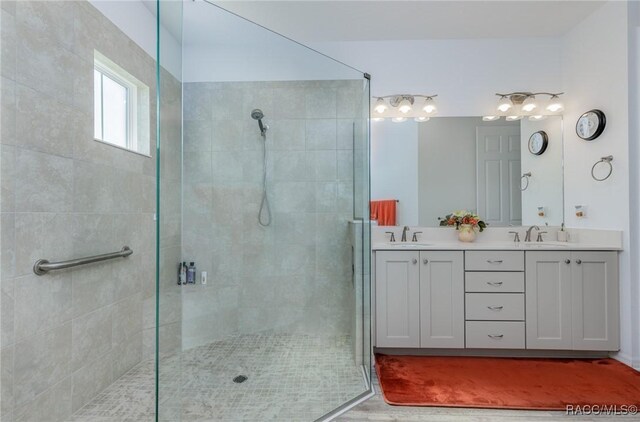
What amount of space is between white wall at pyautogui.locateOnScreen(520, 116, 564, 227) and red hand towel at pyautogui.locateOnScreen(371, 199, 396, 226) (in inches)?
45.3

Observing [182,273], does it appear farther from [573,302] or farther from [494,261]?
[573,302]

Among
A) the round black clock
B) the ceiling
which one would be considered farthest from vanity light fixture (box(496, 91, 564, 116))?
the ceiling

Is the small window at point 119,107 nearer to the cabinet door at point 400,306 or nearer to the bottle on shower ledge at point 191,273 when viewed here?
the bottle on shower ledge at point 191,273

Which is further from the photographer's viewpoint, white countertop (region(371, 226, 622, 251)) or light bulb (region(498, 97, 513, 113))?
light bulb (region(498, 97, 513, 113))

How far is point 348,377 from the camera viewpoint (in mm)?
1845

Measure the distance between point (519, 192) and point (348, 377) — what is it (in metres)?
2.12

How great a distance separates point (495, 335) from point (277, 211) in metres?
1.82

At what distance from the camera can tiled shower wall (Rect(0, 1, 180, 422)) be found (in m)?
1.27

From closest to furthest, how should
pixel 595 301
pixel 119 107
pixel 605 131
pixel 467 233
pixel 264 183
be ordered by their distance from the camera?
pixel 264 183 < pixel 119 107 < pixel 595 301 < pixel 605 131 < pixel 467 233

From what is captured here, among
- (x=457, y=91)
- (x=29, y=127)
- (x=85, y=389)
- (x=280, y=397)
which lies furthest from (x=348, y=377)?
(x=457, y=91)

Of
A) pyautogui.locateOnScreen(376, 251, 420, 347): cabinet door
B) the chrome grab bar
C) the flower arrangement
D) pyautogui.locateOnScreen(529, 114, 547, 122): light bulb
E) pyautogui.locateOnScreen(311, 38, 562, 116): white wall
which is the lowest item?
pyautogui.locateOnScreen(376, 251, 420, 347): cabinet door

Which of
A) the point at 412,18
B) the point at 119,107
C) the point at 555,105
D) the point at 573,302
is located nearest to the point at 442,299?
the point at 573,302

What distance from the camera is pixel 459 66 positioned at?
2660 millimetres

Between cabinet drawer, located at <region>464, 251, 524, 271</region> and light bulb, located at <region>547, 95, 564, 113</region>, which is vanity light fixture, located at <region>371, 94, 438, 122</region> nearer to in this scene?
light bulb, located at <region>547, 95, 564, 113</region>
